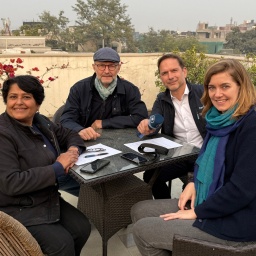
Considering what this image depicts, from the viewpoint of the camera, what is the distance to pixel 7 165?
154cm

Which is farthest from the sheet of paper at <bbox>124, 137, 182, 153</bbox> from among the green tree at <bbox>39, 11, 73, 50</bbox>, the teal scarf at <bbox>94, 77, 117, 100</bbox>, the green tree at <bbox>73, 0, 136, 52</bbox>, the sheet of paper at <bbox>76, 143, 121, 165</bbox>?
the green tree at <bbox>39, 11, 73, 50</bbox>

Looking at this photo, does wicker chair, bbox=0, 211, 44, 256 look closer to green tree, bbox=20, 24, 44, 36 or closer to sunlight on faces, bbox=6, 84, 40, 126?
sunlight on faces, bbox=6, 84, 40, 126

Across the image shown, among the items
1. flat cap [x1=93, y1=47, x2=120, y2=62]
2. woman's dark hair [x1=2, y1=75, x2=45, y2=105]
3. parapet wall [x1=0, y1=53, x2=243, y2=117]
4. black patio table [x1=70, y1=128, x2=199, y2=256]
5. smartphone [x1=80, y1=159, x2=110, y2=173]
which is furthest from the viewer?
parapet wall [x1=0, y1=53, x2=243, y2=117]

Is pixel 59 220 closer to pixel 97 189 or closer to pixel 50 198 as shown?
pixel 50 198

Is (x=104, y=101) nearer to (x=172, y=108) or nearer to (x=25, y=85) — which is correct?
(x=172, y=108)

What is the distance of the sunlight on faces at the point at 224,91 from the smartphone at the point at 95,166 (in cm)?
70

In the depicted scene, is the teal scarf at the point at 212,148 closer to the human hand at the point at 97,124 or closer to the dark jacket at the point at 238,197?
the dark jacket at the point at 238,197

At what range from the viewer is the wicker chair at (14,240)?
123cm

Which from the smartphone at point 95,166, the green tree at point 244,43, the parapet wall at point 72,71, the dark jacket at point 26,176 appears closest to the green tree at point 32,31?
the green tree at point 244,43

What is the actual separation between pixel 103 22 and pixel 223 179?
98.7 feet

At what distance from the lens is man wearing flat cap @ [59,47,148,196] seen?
2.57 meters

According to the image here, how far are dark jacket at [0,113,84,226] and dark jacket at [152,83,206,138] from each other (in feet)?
3.51

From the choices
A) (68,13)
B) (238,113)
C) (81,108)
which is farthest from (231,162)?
(68,13)

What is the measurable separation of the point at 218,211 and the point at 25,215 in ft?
3.23
